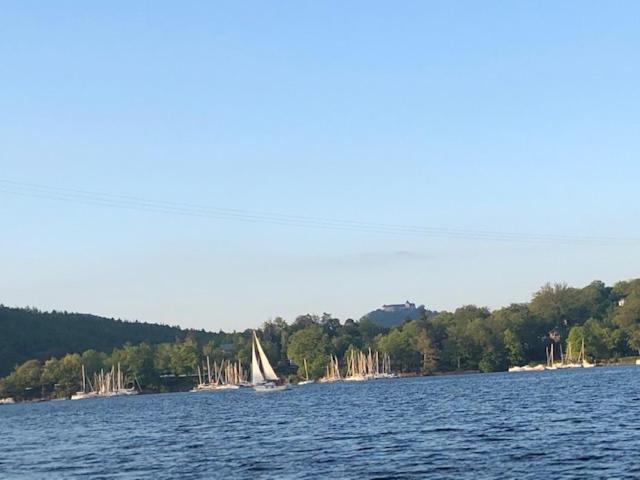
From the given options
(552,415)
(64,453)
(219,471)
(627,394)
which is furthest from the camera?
(627,394)

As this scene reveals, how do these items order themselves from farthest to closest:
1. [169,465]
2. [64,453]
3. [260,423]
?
1. [260,423]
2. [64,453]
3. [169,465]

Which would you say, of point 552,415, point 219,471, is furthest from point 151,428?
point 219,471

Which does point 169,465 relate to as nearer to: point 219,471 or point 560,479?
point 219,471

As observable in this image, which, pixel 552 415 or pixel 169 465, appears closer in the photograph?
pixel 169 465

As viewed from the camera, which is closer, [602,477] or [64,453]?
[602,477]

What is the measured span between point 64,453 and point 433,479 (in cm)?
3883

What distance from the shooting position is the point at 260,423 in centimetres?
10450

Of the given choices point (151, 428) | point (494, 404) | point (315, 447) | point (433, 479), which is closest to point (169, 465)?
point (315, 447)

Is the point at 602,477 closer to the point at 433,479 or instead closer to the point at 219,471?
the point at 433,479

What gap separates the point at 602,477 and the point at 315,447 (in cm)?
2552

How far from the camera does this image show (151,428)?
356ft

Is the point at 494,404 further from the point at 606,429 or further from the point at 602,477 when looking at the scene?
the point at 602,477

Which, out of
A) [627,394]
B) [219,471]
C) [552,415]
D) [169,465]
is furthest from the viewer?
[627,394]

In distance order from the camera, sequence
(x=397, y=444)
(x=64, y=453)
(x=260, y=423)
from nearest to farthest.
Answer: (x=397, y=444) → (x=64, y=453) → (x=260, y=423)
